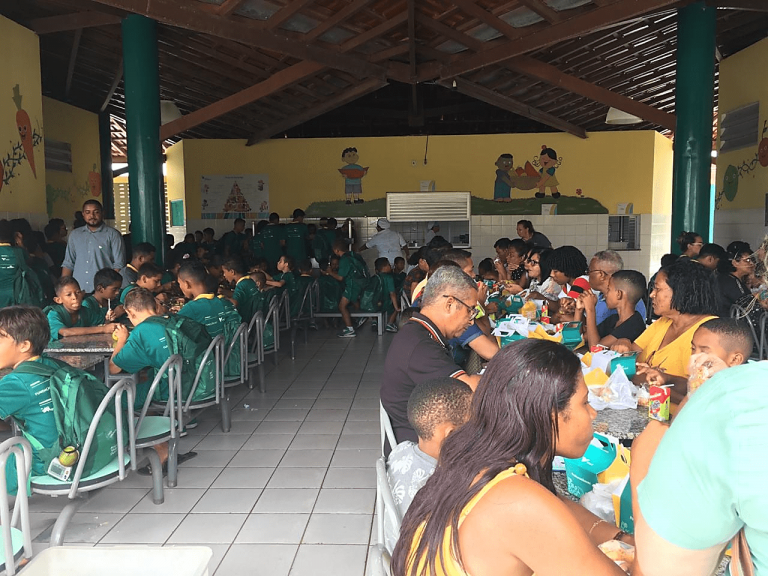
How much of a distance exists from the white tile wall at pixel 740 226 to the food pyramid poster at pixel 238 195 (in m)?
6.77

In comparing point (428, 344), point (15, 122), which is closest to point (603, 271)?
point (428, 344)

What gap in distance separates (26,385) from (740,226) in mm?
7638

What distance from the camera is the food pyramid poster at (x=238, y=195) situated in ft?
37.6

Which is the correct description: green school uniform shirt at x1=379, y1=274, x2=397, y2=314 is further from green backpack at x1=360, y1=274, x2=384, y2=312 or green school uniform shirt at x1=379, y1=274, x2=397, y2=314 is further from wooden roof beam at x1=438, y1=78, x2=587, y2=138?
wooden roof beam at x1=438, y1=78, x2=587, y2=138

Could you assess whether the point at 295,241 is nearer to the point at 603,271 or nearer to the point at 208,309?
the point at 208,309

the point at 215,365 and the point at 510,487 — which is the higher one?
the point at 510,487

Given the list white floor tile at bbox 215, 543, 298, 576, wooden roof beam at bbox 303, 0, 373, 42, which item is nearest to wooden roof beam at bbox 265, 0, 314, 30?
wooden roof beam at bbox 303, 0, 373, 42

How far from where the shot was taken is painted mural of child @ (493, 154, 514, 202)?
36.8ft

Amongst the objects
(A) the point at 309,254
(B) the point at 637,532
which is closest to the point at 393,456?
(B) the point at 637,532

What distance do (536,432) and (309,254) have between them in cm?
898

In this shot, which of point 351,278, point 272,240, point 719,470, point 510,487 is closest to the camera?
point 719,470

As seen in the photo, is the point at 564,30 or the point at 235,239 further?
the point at 235,239

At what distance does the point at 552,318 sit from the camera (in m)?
4.58

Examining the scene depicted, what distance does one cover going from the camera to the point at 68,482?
8.87 ft
